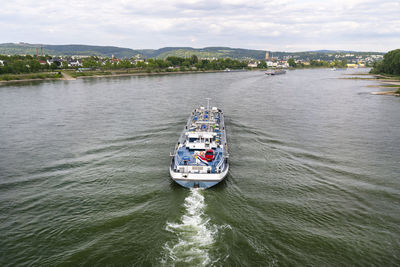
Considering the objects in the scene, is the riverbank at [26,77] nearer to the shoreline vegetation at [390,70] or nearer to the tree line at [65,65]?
the tree line at [65,65]

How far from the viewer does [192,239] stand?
17.9 meters

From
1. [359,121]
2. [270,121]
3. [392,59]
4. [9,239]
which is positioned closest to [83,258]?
[9,239]

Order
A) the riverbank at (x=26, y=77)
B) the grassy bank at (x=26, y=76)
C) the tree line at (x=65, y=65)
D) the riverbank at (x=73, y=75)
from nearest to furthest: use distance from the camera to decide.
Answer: the riverbank at (x=26, y=77) → the grassy bank at (x=26, y=76) → the riverbank at (x=73, y=75) → the tree line at (x=65, y=65)

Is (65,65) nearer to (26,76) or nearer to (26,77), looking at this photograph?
(26,76)

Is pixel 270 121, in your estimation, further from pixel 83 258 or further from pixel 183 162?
pixel 83 258

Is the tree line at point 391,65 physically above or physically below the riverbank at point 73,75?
above

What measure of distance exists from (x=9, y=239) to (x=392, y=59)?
544 ft

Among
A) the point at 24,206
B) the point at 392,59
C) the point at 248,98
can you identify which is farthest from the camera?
the point at 392,59

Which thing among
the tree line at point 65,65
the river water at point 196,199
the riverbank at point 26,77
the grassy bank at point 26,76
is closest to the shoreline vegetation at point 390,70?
the river water at point 196,199

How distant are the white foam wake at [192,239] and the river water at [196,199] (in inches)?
3.3

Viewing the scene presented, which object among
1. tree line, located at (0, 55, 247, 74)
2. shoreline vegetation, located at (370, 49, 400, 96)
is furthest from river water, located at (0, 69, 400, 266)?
tree line, located at (0, 55, 247, 74)

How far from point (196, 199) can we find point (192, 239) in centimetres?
529

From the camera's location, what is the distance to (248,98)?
7569cm

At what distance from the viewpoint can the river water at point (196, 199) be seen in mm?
16984
